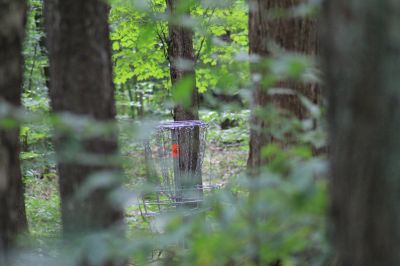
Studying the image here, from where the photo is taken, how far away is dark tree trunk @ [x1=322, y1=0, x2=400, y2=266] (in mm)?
1363

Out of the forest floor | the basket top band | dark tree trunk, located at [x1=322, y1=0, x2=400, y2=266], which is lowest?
the forest floor

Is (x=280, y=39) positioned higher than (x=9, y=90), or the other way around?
(x=280, y=39)

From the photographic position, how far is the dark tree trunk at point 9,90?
7.50 feet

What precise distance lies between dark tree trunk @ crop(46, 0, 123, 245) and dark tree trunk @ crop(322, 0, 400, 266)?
107 centimetres

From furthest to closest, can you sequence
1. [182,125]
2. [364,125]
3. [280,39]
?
[182,125] → [280,39] → [364,125]

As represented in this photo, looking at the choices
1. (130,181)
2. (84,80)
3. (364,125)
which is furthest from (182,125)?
(364,125)

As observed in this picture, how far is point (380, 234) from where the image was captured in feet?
4.73

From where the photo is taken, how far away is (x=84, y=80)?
2258mm

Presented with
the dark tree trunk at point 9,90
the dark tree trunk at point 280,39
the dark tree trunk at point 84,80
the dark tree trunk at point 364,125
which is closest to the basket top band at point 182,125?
the dark tree trunk at point 280,39

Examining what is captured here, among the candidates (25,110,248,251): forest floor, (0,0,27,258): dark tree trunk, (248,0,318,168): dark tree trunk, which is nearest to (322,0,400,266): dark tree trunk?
(25,110,248,251): forest floor

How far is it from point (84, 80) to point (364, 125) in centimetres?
124

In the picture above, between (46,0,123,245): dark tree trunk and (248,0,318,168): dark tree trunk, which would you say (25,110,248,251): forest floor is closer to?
(46,0,123,245): dark tree trunk

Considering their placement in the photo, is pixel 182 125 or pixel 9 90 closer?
pixel 9 90

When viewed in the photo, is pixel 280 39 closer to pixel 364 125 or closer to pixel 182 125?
pixel 364 125
